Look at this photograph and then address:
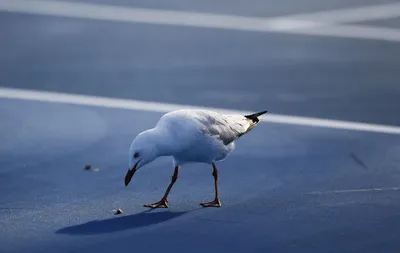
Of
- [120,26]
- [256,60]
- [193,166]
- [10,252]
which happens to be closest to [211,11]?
[120,26]

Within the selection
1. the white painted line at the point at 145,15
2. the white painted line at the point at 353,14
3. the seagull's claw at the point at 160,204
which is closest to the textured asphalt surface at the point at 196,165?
the seagull's claw at the point at 160,204

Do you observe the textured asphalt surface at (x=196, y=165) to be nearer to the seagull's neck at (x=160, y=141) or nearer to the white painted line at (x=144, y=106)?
the white painted line at (x=144, y=106)

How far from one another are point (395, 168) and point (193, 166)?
1.96m

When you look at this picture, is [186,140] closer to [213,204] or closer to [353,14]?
[213,204]

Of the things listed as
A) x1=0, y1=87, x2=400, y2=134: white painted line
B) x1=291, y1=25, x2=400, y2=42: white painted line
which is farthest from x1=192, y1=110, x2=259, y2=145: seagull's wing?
x1=291, y1=25, x2=400, y2=42: white painted line

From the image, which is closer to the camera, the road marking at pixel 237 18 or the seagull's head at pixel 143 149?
the seagull's head at pixel 143 149

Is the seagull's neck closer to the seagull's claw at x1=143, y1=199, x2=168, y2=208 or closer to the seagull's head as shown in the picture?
the seagull's head

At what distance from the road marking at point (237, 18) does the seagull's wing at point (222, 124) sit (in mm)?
7250

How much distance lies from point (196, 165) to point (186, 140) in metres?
1.74

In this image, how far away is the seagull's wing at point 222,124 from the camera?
895 cm

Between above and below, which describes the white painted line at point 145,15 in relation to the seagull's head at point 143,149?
above

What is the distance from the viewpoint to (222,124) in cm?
925

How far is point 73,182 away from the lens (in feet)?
32.4

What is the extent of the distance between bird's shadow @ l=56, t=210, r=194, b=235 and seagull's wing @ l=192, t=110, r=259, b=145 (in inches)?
29.6
